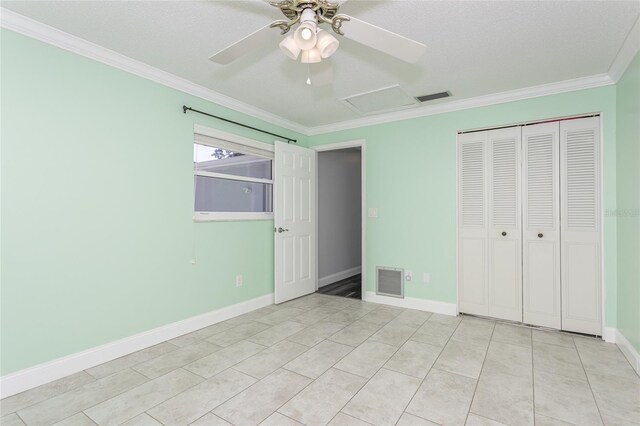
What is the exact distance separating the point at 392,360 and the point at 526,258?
187 centimetres

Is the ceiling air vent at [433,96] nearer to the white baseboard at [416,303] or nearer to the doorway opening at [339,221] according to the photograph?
the doorway opening at [339,221]

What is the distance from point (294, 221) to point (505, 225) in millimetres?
2481

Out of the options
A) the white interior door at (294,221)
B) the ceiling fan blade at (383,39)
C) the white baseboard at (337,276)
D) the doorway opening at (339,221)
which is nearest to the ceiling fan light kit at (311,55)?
the ceiling fan blade at (383,39)

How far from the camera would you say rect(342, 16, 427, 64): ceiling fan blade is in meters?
1.58

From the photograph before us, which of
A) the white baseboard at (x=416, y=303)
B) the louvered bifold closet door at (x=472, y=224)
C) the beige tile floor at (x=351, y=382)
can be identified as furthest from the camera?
the white baseboard at (x=416, y=303)

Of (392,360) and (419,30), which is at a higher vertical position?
(419,30)

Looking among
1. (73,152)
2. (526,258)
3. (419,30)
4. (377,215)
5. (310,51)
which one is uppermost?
(419,30)

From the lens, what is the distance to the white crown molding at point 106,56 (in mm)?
2035

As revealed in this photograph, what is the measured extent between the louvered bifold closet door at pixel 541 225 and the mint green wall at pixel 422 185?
0.88 feet

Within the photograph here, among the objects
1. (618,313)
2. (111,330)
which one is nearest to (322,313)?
(111,330)

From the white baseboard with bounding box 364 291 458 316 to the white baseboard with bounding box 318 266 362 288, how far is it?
3.53 ft

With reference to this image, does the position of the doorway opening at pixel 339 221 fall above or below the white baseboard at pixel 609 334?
above

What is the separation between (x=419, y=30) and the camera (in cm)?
216

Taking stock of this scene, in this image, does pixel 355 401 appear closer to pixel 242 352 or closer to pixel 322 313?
pixel 242 352
